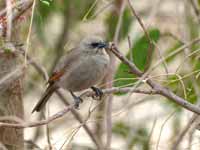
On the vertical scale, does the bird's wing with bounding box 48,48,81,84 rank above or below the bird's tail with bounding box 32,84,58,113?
above

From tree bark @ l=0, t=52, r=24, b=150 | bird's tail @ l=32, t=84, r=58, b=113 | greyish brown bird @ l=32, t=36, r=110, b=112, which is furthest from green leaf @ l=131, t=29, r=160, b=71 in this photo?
bird's tail @ l=32, t=84, r=58, b=113

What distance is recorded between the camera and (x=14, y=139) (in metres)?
3.86

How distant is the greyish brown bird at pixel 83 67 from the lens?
505cm

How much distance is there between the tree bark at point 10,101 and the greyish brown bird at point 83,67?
1110 mm

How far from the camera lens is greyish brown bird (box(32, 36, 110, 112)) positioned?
16.6ft

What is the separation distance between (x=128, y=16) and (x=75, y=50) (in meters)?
0.83

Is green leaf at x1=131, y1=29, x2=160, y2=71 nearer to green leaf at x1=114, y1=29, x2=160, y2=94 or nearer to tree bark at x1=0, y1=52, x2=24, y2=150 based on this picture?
green leaf at x1=114, y1=29, x2=160, y2=94

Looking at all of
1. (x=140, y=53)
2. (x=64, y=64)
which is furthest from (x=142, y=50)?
(x=64, y=64)

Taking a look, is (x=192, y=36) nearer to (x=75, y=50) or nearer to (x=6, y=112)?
(x=75, y=50)

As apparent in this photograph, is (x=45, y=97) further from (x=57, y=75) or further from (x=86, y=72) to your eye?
(x=86, y=72)

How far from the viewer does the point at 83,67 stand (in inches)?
201

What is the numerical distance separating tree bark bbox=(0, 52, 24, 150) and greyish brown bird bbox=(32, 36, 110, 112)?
1110 millimetres

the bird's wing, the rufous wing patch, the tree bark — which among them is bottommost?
the tree bark

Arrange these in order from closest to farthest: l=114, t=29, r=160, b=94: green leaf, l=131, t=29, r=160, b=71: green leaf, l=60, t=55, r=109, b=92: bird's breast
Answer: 1. l=114, t=29, r=160, b=94: green leaf
2. l=131, t=29, r=160, b=71: green leaf
3. l=60, t=55, r=109, b=92: bird's breast
